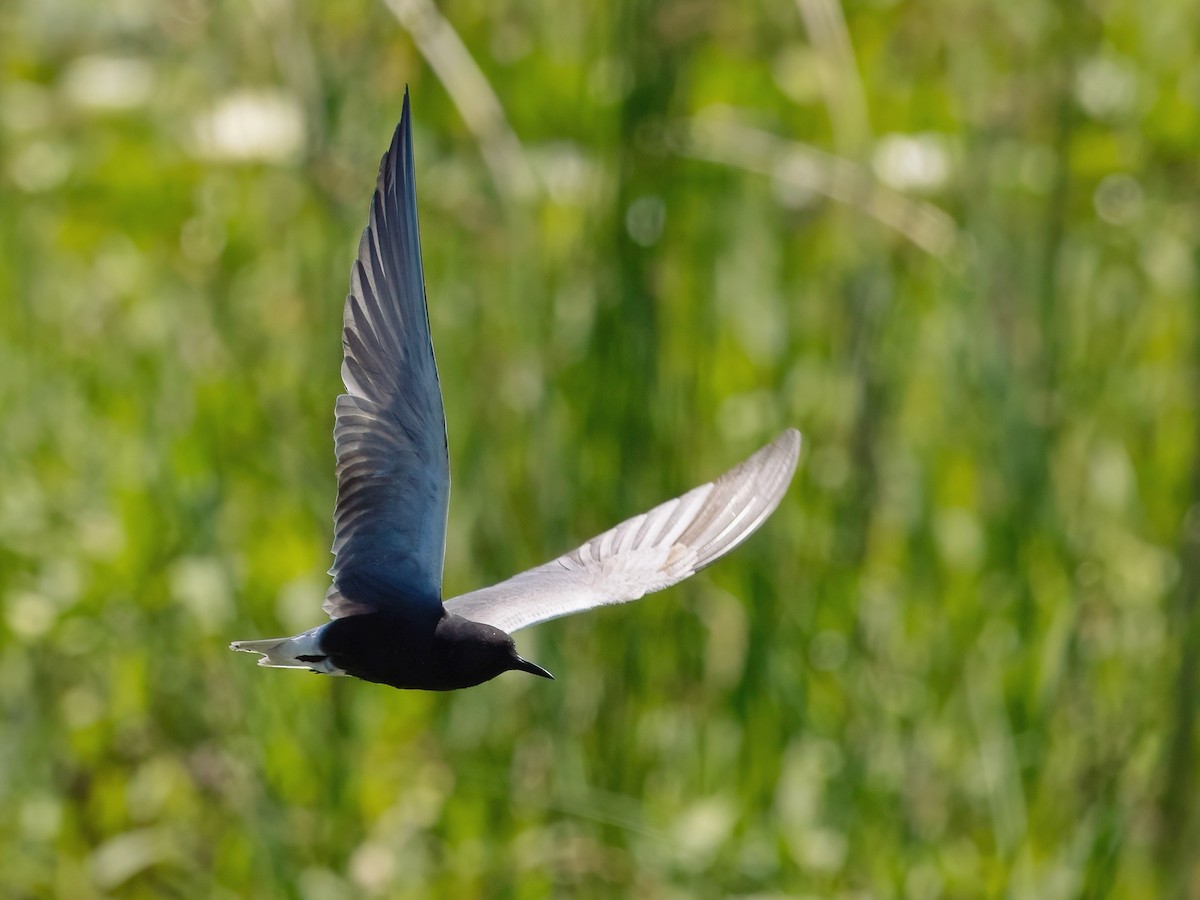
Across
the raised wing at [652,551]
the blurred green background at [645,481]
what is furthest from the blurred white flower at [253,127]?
the raised wing at [652,551]

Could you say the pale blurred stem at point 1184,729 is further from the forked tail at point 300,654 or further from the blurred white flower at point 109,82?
the blurred white flower at point 109,82

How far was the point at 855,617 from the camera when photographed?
188 centimetres

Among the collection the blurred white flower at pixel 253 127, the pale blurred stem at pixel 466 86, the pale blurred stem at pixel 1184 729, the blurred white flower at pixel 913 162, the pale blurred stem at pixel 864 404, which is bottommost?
the pale blurred stem at pixel 1184 729

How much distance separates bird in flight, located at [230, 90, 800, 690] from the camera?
3.43ft

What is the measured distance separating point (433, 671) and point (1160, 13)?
6.33ft

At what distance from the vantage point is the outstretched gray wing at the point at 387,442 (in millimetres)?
1064

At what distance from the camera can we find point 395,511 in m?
1.09

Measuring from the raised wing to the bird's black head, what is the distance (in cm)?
4

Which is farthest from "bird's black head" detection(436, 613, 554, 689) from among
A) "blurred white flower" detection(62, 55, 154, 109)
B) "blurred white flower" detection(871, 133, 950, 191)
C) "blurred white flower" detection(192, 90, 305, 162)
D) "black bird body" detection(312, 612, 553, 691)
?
"blurred white flower" detection(62, 55, 154, 109)

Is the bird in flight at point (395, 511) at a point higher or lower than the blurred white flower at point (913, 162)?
lower

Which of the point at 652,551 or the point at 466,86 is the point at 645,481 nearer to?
the point at 466,86

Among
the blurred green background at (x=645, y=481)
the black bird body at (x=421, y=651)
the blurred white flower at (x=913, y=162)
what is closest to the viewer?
the black bird body at (x=421, y=651)

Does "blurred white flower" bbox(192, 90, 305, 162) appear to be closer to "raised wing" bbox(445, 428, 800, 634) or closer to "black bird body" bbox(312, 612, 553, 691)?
"raised wing" bbox(445, 428, 800, 634)

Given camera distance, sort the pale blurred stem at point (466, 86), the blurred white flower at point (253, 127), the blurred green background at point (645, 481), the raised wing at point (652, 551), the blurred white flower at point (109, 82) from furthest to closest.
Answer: the blurred white flower at point (109, 82), the blurred white flower at point (253, 127), the blurred green background at point (645, 481), the pale blurred stem at point (466, 86), the raised wing at point (652, 551)
